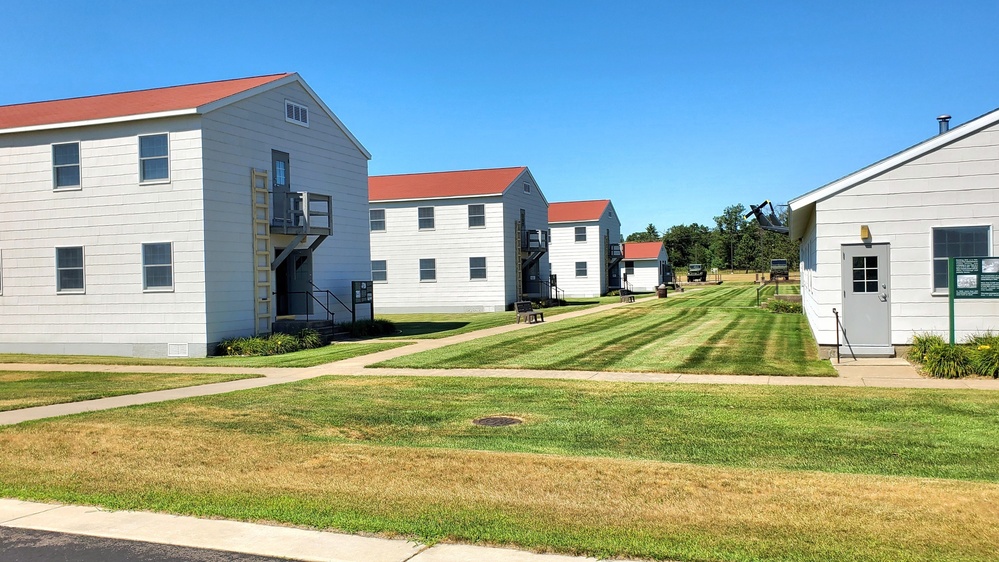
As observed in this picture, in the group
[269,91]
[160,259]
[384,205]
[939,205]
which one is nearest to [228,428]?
[160,259]

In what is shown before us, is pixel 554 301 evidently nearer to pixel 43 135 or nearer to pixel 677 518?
pixel 43 135

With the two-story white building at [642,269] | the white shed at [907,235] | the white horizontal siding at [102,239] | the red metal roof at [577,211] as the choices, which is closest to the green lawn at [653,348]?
the white shed at [907,235]

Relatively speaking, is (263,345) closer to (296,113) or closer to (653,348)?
(296,113)

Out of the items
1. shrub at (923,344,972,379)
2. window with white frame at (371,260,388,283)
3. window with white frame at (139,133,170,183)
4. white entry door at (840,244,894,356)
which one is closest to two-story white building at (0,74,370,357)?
window with white frame at (139,133,170,183)

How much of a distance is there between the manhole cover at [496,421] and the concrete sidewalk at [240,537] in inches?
175

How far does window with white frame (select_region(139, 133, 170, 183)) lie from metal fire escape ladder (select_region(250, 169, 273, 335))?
2419 mm

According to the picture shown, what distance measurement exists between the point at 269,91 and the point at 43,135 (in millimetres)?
6579

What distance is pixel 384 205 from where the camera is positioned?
1597 inches

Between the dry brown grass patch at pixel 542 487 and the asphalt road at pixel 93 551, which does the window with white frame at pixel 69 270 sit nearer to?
the dry brown grass patch at pixel 542 487

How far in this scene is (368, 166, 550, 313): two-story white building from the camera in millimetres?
39156

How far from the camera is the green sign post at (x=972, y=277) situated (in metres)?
14.6

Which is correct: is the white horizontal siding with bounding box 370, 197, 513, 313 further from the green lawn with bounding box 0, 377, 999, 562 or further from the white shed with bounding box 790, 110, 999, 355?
the green lawn with bounding box 0, 377, 999, 562

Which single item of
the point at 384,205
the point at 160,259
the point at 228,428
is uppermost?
the point at 384,205

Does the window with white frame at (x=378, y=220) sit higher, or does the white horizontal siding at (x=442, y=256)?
the window with white frame at (x=378, y=220)
